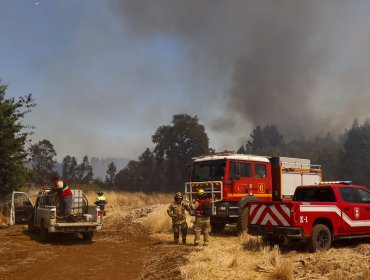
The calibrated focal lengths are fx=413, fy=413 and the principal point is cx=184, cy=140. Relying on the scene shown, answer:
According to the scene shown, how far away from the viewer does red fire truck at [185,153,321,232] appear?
14.3 meters

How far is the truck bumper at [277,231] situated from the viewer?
10008 mm

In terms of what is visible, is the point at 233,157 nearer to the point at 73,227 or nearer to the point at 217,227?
the point at 217,227

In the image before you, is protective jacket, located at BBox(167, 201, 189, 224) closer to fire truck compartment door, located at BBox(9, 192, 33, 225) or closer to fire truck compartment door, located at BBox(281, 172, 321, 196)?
fire truck compartment door, located at BBox(281, 172, 321, 196)

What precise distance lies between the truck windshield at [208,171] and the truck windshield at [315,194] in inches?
129

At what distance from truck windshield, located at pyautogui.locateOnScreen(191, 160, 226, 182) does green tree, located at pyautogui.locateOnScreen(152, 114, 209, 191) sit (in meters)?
59.6

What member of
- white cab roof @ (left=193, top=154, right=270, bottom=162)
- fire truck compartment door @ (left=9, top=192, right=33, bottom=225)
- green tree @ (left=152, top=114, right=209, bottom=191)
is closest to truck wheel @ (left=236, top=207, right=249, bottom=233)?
white cab roof @ (left=193, top=154, right=270, bottom=162)

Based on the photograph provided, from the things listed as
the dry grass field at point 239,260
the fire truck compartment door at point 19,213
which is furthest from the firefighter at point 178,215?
the fire truck compartment door at point 19,213

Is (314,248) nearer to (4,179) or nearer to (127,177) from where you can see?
(4,179)

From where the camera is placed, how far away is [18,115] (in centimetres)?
1933


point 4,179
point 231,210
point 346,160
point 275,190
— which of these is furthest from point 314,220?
point 346,160

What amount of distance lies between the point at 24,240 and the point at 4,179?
631 centimetres

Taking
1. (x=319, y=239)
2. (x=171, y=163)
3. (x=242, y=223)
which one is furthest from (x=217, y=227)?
(x=171, y=163)

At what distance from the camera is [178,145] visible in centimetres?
7700

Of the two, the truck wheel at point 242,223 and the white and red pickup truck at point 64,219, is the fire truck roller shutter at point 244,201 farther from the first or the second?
the white and red pickup truck at point 64,219
